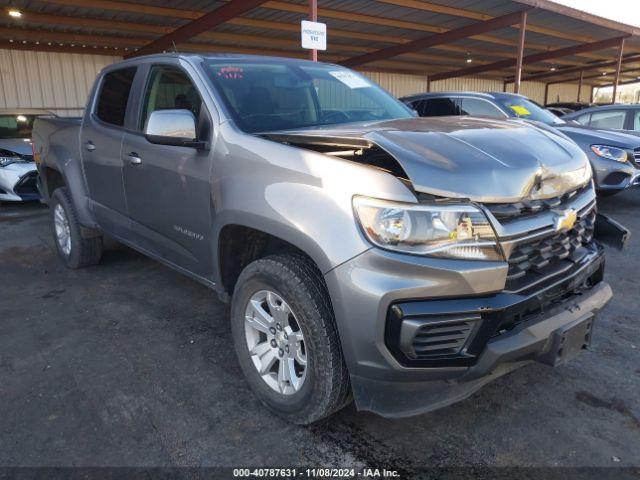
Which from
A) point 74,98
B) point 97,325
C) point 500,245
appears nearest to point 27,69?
point 74,98

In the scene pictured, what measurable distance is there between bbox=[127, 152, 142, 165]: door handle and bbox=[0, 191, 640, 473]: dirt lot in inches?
47.7

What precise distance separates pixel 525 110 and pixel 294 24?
8.64 meters

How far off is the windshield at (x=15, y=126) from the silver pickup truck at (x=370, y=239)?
24.0 feet

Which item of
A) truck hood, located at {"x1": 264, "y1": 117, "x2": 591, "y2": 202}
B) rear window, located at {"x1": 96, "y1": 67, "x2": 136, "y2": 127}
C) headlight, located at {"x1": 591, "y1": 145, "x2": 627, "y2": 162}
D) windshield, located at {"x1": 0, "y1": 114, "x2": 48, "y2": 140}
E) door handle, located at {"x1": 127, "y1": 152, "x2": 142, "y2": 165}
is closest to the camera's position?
truck hood, located at {"x1": 264, "y1": 117, "x2": 591, "y2": 202}

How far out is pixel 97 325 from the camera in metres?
3.66

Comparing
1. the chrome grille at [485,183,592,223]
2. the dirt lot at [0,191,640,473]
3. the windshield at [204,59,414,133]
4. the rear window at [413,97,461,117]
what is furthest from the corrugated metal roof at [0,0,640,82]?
the chrome grille at [485,183,592,223]

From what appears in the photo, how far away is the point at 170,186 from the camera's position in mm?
3121

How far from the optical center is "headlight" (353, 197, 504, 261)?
1.90 meters

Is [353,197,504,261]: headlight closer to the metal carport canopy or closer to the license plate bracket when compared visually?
the license plate bracket

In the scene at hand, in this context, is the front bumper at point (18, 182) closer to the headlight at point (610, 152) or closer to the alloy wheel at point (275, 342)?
the alloy wheel at point (275, 342)

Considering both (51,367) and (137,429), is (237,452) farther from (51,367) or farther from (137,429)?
(51,367)

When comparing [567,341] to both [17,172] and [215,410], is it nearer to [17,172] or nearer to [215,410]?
[215,410]

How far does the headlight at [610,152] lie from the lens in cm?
651

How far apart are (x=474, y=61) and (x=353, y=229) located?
2392 cm
